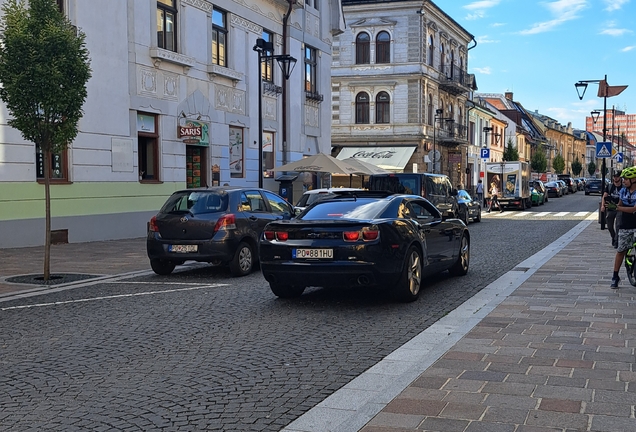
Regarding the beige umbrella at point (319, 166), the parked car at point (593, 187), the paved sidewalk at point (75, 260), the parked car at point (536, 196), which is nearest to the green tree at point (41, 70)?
the paved sidewalk at point (75, 260)

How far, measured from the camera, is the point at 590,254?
48.4 ft

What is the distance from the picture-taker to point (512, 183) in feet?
130

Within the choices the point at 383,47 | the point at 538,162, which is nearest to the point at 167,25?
the point at 383,47

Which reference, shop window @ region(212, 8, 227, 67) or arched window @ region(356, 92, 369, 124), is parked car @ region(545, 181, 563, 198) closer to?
arched window @ region(356, 92, 369, 124)

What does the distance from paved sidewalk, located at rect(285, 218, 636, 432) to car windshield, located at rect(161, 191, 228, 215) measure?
16.2ft

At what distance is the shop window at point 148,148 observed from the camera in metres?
20.2

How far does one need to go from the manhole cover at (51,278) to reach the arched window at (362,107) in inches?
1481

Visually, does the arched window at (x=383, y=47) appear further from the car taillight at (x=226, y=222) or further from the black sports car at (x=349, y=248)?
the black sports car at (x=349, y=248)

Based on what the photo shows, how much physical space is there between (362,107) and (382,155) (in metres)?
3.93

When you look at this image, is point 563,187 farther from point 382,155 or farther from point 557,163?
point 557,163

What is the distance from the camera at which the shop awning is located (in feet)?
150

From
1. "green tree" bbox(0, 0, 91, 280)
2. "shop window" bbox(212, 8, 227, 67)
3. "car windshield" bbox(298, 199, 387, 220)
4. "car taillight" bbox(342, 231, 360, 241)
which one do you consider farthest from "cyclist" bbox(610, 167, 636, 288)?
"shop window" bbox(212, 8, 227, 67)

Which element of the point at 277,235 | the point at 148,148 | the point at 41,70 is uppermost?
the point at 41,70

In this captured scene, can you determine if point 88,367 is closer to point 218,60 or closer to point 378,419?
point 378,419
